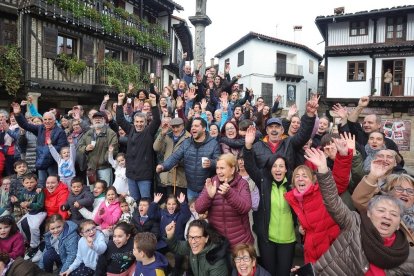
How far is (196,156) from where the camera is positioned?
Answer: 4.79 m

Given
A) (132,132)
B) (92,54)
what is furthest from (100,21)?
(132,132)

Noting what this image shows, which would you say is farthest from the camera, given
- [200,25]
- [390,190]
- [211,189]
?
[200,25]

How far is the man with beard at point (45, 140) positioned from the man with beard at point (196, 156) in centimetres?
304

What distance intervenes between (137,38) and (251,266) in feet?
56.3

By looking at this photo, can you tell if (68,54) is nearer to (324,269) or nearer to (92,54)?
(92,54)

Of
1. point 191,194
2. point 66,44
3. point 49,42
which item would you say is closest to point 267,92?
point 66,44

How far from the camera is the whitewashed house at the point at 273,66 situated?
1164 inches

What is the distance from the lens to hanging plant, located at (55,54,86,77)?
46.2 ft

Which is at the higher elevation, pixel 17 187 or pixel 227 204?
pixel 227 204

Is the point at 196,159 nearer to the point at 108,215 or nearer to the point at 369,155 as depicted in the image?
the point at 108,215

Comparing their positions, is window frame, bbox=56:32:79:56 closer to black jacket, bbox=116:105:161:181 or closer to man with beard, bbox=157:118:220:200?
black jacket, bbox=116:105:161:181

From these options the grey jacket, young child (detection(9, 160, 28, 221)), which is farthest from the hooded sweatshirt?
young child (detection(9, 160, 28, 221))

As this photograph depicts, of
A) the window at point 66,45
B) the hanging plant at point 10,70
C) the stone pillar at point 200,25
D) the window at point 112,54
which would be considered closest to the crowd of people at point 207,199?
the stone pillar at point 200,25

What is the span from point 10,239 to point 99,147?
7.12 ft
